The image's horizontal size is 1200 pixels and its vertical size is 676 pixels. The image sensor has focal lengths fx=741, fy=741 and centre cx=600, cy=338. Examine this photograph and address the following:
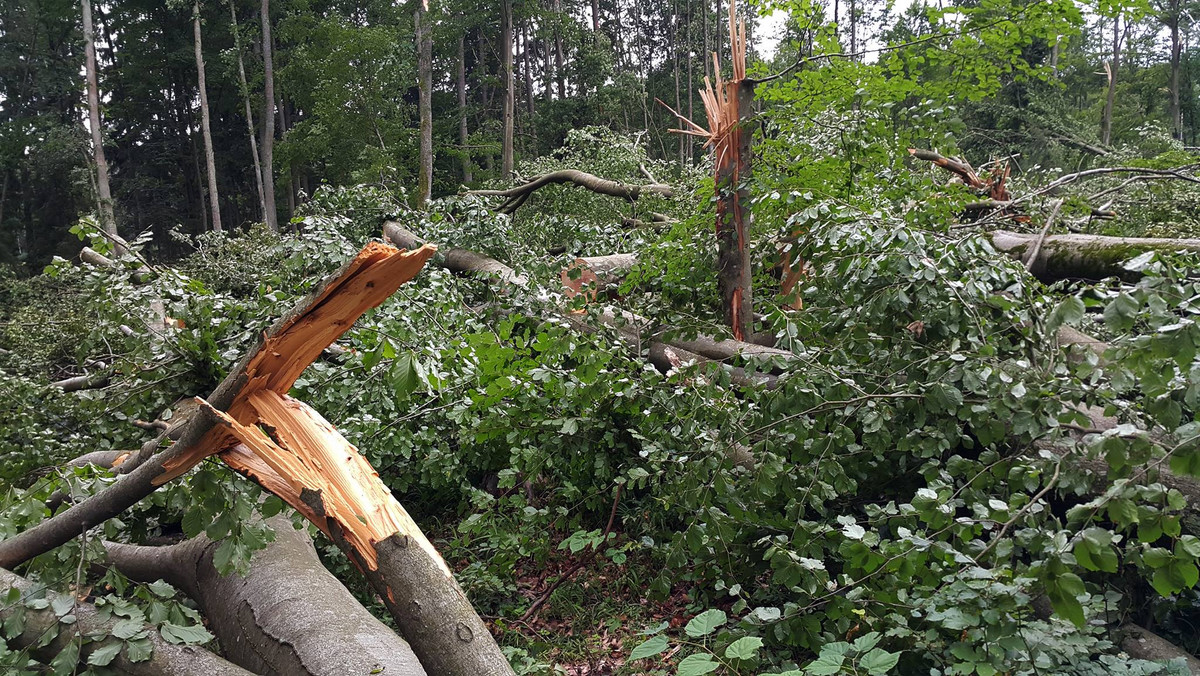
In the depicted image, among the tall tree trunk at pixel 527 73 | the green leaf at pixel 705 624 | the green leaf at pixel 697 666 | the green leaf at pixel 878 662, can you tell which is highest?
the tall tree trunk at pixel 527 73

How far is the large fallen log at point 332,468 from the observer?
1.85m

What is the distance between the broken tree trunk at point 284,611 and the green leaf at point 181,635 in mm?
143

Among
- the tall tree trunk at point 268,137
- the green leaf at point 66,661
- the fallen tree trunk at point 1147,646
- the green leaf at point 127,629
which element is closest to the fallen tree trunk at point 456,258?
the green leaf at point 127,629

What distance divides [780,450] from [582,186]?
563cm

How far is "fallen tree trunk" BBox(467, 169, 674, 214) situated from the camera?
746cm

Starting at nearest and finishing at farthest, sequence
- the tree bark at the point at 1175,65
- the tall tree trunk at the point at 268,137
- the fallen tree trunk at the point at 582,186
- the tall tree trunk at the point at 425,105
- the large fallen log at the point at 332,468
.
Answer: the large fallen log at the point at 332,468, the fallen tree trunk at the point at 582,186, the tall tree trunk at the point at 425,105, the tall tree trunk at the point at 268,137, the tree bark at the point at 1175,65

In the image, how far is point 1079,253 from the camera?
4.34 metres

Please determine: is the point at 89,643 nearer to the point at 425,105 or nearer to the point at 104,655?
the point at 104,655

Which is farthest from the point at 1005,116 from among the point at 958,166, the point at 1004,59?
the point at 1004,59

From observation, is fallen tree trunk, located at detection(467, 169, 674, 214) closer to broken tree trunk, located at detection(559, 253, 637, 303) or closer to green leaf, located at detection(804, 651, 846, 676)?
broken tree trunk, located at detection(559, 253, 637, 303)

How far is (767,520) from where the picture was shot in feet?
8.88

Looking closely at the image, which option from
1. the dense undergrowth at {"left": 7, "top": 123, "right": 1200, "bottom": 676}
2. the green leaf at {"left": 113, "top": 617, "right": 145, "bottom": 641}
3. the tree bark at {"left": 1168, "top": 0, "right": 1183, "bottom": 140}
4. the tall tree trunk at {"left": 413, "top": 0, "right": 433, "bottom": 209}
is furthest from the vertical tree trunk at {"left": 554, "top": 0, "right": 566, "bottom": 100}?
the green leaf at {"left": 113, "top": 617, "right": 145, "bottom": 641}

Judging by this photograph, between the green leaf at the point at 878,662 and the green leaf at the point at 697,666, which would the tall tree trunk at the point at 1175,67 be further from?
the green leaf at the point at 697,666

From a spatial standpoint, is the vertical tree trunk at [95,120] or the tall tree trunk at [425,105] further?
the vertical tree trunk at [95,120]
